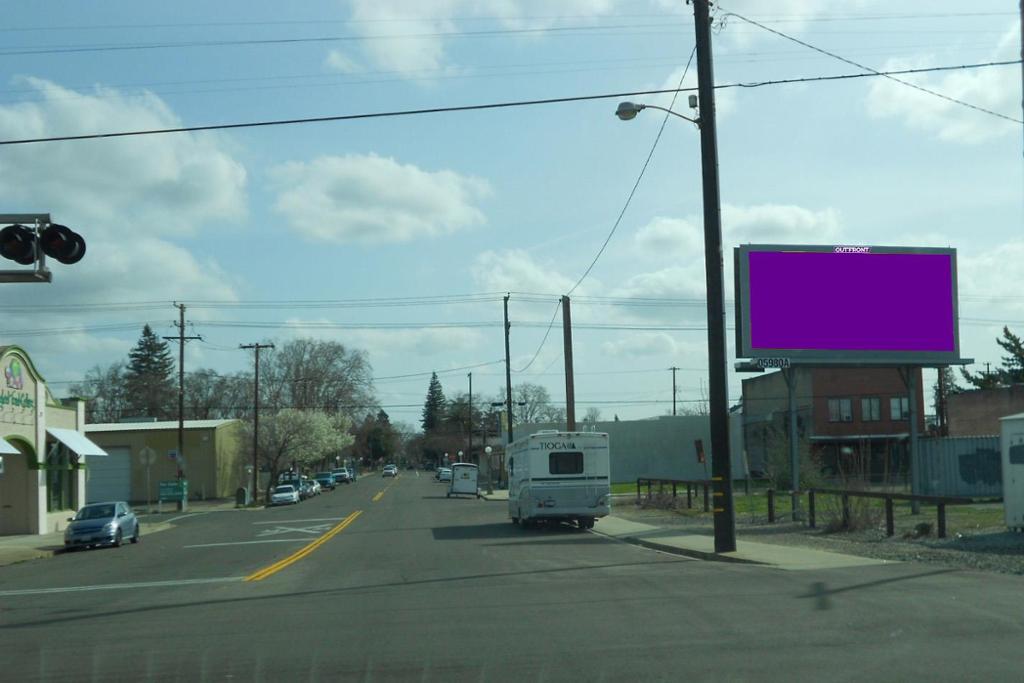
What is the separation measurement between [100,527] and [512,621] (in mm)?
23121

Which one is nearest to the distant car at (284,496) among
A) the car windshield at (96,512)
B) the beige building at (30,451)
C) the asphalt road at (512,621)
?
the beige building at (30,451)

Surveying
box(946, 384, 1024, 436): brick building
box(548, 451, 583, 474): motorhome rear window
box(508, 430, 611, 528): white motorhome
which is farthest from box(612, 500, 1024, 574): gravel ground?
box(946, 384, 1024, 436): brick building

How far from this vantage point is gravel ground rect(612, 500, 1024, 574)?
56.7 feet

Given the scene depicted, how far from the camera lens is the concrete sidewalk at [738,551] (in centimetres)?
1759

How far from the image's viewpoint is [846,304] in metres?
33.0

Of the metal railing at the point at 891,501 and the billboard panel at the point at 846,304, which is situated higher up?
the billboard panel at the point at 846,304

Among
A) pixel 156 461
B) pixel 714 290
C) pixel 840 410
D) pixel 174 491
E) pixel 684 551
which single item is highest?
pixel 714 290

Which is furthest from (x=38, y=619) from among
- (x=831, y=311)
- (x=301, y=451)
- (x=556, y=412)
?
(x=556, y=412)

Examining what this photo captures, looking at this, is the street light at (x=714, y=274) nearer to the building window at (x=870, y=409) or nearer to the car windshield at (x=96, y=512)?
the car windshield at (x=96, y=512)

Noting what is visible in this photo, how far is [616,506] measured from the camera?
41.3 meters

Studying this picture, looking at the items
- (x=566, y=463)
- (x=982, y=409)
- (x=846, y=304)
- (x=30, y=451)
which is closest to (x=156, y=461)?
(x=30, y=451)

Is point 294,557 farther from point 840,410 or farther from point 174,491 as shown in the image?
point 840,410

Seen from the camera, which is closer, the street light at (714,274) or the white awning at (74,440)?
the street light at (714,274)

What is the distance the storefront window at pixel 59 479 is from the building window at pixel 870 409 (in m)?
44.4
